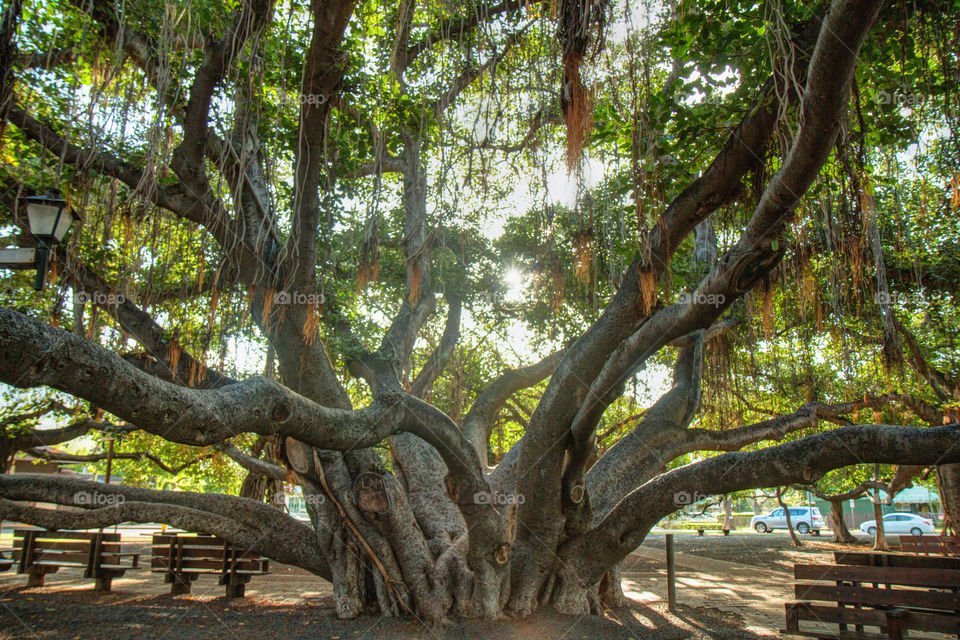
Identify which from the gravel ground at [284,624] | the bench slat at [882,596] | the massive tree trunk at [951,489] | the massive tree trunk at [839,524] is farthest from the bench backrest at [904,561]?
the massive tree trunk at [839,524]

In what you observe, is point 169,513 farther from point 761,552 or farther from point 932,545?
point 761,552

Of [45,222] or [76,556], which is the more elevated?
[45,222]

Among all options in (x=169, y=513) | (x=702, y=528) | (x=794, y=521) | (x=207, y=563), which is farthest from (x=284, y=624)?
(x=794, y=521)

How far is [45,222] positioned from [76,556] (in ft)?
16.6

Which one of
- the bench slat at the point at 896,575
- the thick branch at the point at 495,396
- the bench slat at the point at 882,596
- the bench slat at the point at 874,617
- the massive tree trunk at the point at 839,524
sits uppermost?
the thick branch at the point at 495,396

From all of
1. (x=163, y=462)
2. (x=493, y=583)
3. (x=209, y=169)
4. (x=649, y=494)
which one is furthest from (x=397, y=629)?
(x=163, y=462)

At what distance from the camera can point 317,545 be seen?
508 cm

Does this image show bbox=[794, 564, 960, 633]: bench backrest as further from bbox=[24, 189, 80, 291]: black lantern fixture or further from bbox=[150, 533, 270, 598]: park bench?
bbox=[24, 189, 80, 291]: black lantern fixture

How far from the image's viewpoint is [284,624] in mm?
4730

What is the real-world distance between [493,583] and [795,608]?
245 cm

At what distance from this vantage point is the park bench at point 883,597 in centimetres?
404

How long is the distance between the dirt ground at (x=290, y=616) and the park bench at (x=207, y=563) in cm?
19

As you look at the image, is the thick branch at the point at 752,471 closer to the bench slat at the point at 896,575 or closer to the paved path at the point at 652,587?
the bench slat at the point at 896,575

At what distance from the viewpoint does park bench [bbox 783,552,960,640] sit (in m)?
4.04
